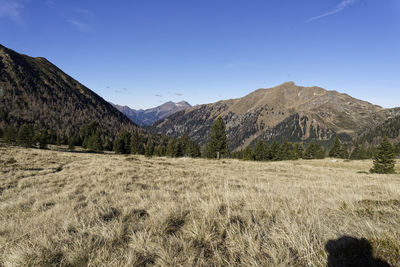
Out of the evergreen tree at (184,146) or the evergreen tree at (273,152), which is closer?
the evergreen tree at (184,146)

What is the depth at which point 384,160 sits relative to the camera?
40.7 m

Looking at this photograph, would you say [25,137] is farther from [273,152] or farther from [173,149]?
[273,152]

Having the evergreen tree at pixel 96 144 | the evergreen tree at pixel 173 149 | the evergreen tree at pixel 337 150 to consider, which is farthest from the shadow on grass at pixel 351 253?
the evergreen tree at pixel 337 150

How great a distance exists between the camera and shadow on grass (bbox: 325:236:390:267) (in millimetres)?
2264

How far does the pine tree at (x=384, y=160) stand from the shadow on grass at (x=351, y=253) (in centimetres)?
4959

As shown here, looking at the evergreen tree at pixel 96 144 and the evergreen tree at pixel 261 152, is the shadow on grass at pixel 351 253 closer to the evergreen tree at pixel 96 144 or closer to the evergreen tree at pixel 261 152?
the evergreen tree at pixel 261 152

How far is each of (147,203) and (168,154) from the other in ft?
203

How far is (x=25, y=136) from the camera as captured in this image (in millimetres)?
58688

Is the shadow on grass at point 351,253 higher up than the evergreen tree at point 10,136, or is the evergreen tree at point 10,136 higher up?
the shadow on grass at point 351,253

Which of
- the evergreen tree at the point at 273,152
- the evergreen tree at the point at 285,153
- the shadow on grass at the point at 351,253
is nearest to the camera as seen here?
the shadow on grass at the point at 351,253

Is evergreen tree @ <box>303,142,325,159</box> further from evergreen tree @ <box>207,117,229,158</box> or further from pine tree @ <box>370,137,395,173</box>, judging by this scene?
evergreen tree @ <box>207,117,229,158</box>

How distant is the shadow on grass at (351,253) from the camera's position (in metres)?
2.26

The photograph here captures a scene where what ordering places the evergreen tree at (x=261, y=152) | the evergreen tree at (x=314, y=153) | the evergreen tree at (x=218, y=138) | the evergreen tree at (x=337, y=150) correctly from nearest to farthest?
1. the evergreen tree at (x=218, y=138)
2. the evergreen tree at (x=261, y=152)
3. the evergreen tree at (x=337, y=150)
4. the evergreen tree at (x=314, y=153)

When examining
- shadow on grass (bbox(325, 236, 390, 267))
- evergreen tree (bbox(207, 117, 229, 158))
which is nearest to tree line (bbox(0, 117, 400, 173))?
evergreen tree (bbox(207, 117, 229, 158))
